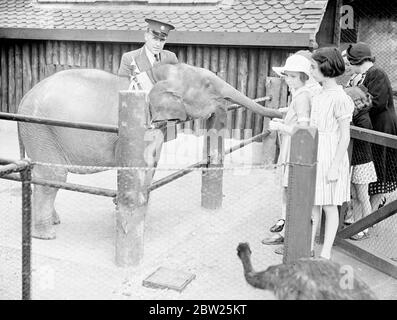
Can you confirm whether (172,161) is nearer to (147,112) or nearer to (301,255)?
(147,112)

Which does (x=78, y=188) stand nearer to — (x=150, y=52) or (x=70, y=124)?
(x=70, y=124)

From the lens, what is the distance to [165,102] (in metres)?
4.39

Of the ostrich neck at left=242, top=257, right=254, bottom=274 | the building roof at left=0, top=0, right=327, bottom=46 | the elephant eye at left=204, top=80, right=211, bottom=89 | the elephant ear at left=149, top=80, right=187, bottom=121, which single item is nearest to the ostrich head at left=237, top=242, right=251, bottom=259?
the ostrich neck at left=242, top=257, right=254, bottom=274

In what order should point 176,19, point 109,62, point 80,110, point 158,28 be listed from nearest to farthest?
1. point 80,110
2. point 158,28
3. point 176,19
4. point 109,62

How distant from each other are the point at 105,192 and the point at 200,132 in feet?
14.2

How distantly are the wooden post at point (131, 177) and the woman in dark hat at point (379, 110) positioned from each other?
5.94ft

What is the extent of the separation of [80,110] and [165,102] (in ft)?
2.40

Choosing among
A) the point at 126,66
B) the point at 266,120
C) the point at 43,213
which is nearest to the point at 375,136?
the point at 126,66

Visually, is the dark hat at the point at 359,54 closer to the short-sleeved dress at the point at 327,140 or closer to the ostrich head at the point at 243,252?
the short-sleeved dress at the point at 327,140

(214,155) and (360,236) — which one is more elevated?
(214,155)

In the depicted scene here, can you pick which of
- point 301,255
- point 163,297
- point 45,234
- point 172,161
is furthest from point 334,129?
point 172,161

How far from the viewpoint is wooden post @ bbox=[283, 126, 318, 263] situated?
3258 mm

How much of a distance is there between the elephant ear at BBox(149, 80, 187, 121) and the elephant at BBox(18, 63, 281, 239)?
0.20 ft

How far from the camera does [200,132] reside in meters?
8.28
